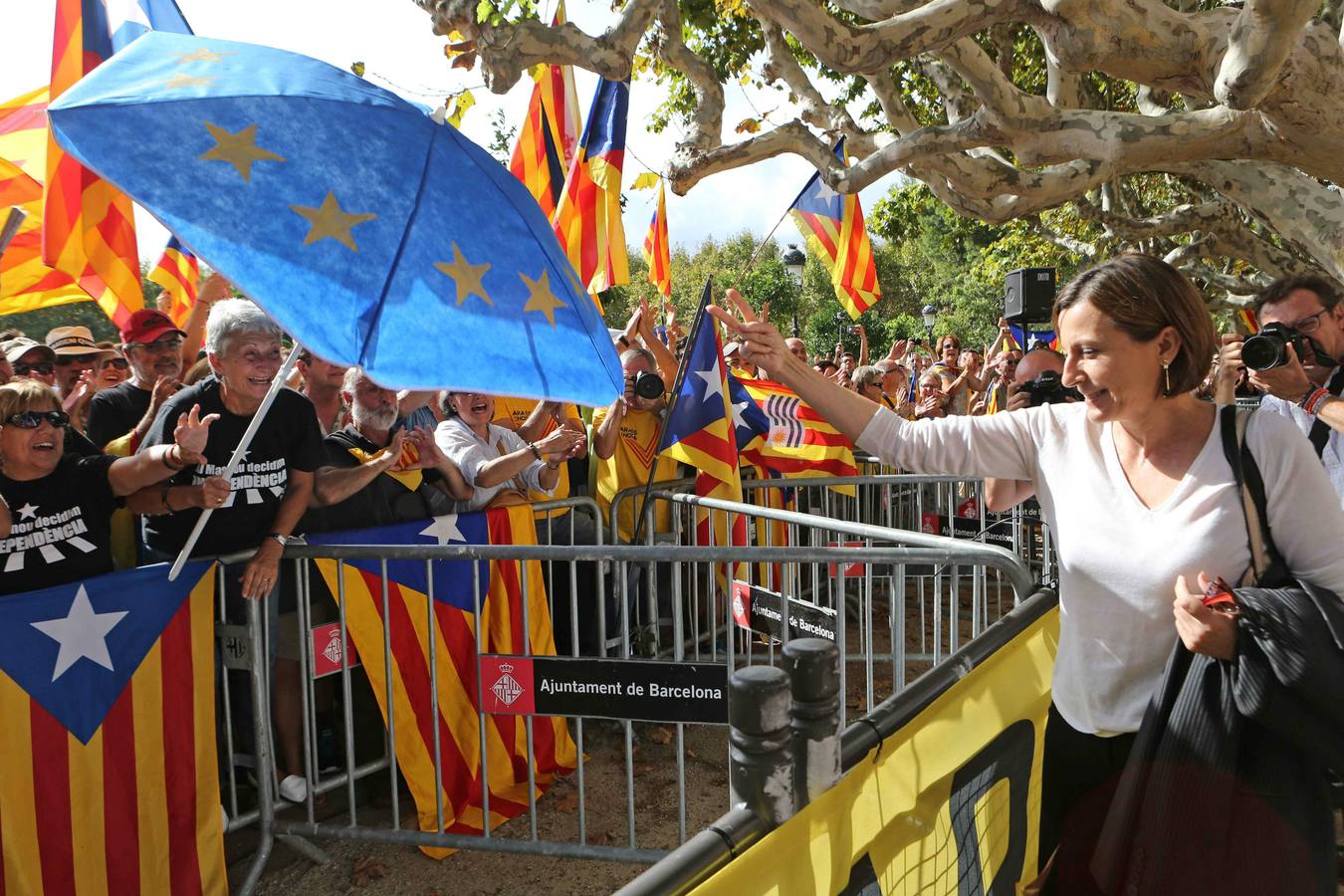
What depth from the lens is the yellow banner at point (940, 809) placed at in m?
1.38

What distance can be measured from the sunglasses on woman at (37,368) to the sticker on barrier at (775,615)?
3.80 m

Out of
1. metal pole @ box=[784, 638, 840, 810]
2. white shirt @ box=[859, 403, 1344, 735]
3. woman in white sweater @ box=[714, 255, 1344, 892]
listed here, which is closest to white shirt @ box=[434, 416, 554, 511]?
white shirt @ box=[859, 403, 1344, 735]

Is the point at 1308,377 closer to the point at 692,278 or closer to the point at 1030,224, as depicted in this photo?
the point at 1030,224

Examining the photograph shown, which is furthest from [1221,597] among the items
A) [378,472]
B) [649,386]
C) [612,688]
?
[649,386]

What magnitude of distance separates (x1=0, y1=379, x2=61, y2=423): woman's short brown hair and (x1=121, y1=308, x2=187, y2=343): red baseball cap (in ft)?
4.85

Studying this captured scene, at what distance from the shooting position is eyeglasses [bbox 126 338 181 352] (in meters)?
4.68

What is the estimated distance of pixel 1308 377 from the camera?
10.4 feet

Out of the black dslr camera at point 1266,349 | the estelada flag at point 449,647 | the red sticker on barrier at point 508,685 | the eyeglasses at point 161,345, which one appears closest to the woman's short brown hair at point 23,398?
the estelada flag at point 449,647

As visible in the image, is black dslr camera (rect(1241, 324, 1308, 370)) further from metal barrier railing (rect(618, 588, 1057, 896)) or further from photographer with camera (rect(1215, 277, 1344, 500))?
metal barrier railing (rect(618, 588, 1057, 896))

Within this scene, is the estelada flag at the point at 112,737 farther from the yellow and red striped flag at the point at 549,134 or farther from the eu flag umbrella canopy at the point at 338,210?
the yellow and red striped flag at the point at 549,134

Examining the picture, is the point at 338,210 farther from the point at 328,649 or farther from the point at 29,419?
the point at 328,649

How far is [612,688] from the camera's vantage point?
3311mm


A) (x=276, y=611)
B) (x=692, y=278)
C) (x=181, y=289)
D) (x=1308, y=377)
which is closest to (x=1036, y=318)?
(x=1308, y=377)

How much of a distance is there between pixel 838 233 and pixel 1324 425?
277 inches
